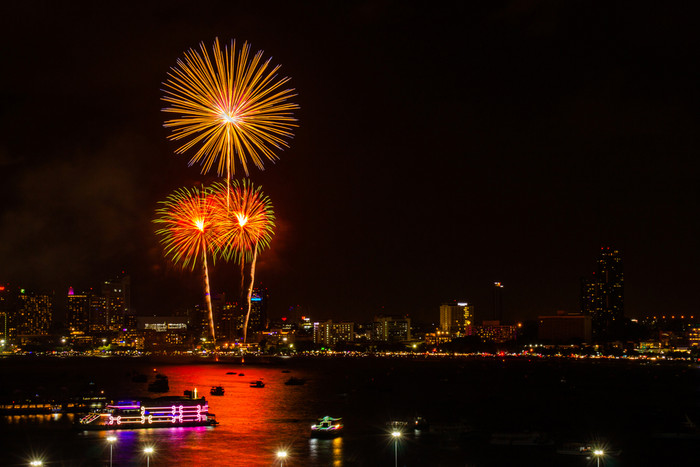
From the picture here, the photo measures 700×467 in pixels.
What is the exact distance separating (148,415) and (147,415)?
6cm

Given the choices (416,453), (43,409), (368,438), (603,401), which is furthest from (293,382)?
(416,453)

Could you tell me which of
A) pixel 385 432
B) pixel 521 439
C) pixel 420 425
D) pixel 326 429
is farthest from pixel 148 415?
pixel 521 439

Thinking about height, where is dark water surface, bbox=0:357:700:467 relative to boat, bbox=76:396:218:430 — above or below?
below

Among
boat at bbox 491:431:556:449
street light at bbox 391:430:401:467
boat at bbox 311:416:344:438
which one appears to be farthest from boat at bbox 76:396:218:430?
boat at bbox 491:431:556:449

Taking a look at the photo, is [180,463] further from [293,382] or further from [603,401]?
[293,382]

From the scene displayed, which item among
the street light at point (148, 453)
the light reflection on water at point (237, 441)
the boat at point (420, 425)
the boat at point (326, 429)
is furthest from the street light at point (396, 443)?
the street light at point (148, 453)

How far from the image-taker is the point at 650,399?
70062mm

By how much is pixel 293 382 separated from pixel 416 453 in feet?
164

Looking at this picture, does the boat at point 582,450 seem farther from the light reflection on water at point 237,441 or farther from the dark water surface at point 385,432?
the light reflection on water at point 237,441

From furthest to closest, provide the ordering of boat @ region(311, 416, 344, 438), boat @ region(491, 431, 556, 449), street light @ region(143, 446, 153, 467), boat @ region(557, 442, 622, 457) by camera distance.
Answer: boat @ region(311, 416, 344, 438) < boat @ region(491, 431, 556, 449) < boat @ region(557, 442, 622, 457) < street light @ region(143, 446, 153, 467)

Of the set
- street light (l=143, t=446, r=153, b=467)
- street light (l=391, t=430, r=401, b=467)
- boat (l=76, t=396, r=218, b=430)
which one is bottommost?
street light (l=391, t=430, r=401, b=467)

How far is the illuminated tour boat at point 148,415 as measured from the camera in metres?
40.9

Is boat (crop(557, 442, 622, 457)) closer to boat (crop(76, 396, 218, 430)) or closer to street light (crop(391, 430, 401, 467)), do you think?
street light (crop(391, 430, 401, 467))

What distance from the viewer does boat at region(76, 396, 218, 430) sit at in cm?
4094
